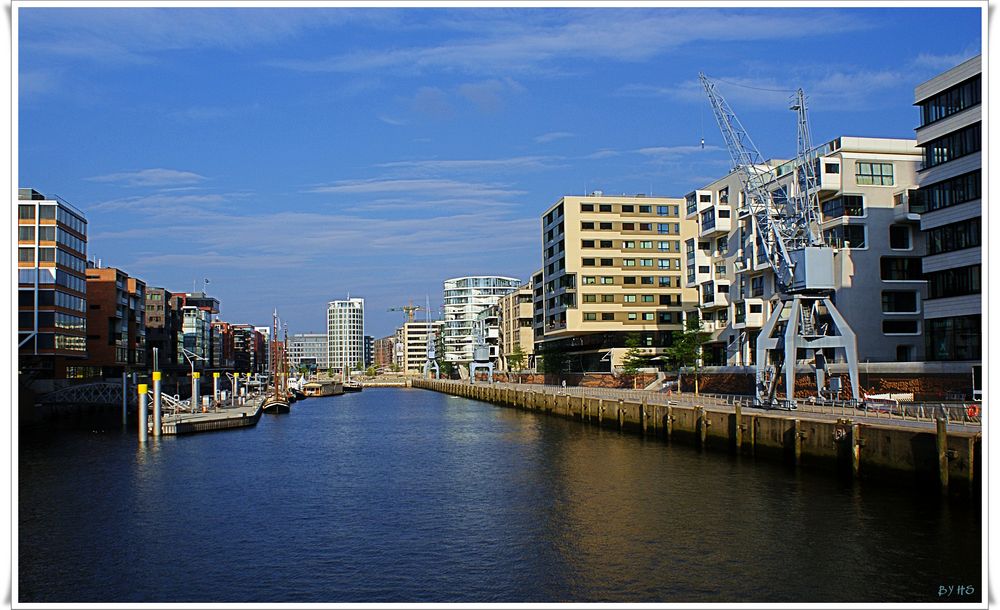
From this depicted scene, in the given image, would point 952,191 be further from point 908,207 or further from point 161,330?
point 161,330

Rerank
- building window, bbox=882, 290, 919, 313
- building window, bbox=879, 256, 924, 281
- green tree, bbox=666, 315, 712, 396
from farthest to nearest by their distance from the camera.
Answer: green tree, bbox=666, 315, 712, 396 → building window, bbox=879, 256, 924, 281 → building window, bbox=882, 290, 919, 313

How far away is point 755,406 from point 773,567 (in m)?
34.1

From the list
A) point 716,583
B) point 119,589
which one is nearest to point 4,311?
point 119,589

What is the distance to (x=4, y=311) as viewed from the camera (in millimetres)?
14570

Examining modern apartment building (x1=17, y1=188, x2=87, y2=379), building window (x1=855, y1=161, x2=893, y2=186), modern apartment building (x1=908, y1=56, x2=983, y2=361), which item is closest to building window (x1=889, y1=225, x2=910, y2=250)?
building window (x1=855, y1=161, x2=893, y2=186)

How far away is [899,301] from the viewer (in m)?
77.4

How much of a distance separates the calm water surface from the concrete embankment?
4.10 ft

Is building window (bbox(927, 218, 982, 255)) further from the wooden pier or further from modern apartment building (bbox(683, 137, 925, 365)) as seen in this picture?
the wooden pier

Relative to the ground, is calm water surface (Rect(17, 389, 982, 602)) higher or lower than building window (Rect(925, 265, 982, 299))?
lower

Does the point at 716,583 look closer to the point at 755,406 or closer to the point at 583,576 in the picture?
the point at 583,576

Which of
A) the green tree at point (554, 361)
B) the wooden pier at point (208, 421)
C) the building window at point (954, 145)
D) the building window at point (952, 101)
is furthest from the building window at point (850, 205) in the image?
the green tree at point (554, 361)

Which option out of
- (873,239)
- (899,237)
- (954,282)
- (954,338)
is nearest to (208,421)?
(954,338)

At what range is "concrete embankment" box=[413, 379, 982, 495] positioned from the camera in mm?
33438

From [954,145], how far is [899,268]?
59.1ft
